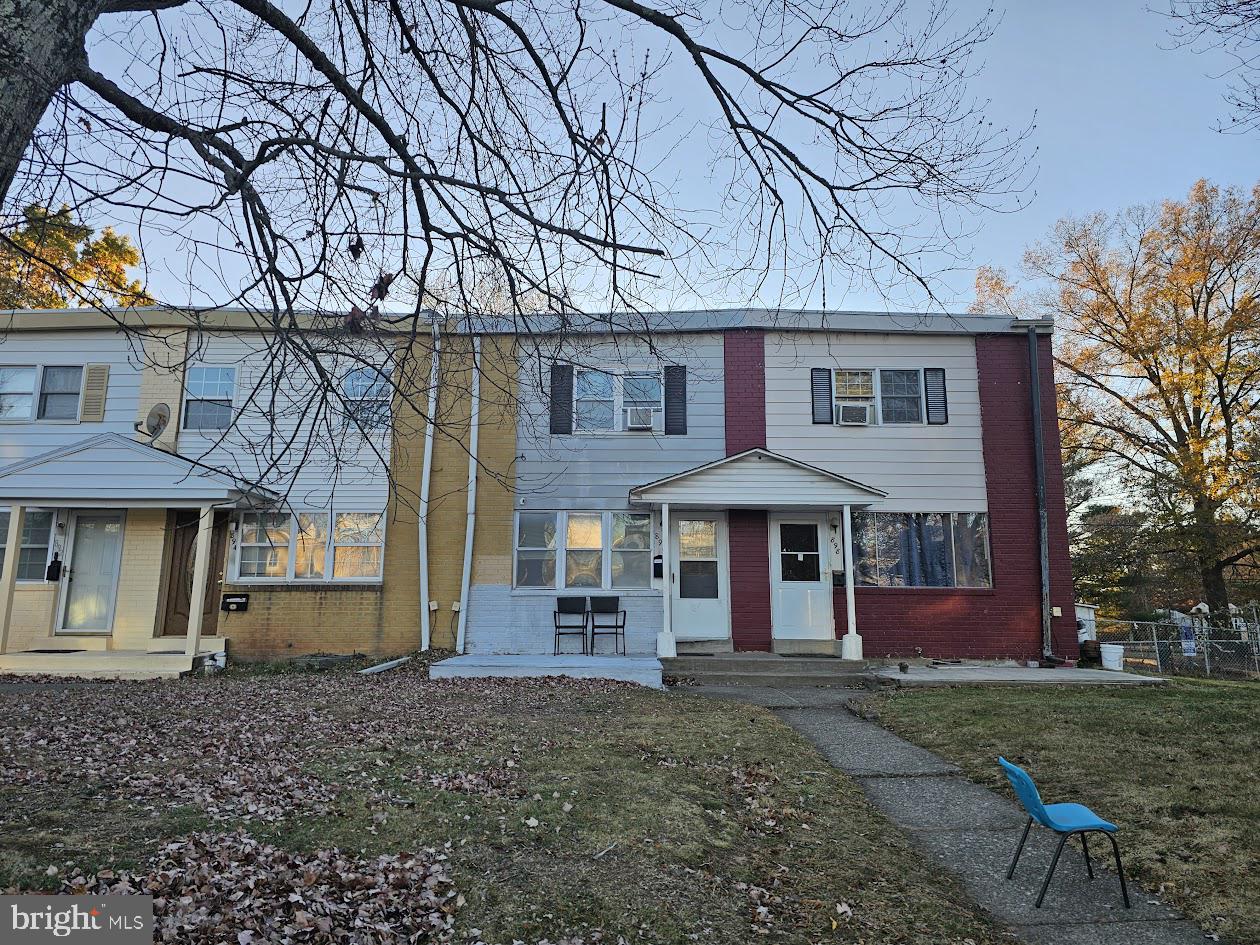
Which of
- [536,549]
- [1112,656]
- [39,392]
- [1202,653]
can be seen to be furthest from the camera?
[1202,653]

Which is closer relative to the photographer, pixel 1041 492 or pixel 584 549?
pixel 1041 492

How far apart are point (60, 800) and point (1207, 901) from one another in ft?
20.8

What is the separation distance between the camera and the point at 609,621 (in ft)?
43.6

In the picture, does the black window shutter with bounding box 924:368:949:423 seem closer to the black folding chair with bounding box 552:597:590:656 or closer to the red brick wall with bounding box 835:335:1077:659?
the red brick wall with bounding box 835:335:1077:659

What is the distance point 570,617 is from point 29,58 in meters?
11.6

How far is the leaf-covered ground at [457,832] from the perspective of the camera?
3.29m

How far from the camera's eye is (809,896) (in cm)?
375

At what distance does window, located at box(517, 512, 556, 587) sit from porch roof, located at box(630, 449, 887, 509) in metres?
2.00

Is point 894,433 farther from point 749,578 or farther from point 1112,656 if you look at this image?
point 1112,656

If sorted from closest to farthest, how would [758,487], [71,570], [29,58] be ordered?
[29,58] < [758,487] < [71,570]

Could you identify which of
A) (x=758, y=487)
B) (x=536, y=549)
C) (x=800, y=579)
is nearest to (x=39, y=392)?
(x=536, y=549)

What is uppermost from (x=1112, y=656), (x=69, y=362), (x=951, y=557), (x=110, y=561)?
(x=69, y=362)

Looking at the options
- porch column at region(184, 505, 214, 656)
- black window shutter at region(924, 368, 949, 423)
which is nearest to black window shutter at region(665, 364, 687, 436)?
black window shutter at region(924, 368, 949, 423)

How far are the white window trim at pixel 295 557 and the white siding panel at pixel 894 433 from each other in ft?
25.2
